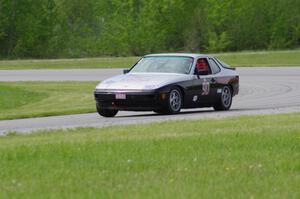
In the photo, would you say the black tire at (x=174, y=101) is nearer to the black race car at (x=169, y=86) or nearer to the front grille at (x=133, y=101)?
the black race car at (x=169, y=86)

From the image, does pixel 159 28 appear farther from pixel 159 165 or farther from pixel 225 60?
pixel 159 165

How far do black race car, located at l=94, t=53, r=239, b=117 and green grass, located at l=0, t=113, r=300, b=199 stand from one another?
513cm

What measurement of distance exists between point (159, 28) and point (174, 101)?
50.2 metres

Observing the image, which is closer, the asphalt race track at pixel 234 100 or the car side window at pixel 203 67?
the asphalt race track at pixel 234 100

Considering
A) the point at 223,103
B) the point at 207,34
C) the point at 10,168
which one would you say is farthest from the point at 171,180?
the point at 207,34

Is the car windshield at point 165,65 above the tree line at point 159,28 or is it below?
above

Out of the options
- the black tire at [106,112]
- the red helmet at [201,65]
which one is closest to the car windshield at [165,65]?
the red helmet at [201,65]

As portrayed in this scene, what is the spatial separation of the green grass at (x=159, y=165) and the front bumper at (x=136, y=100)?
5.04 metres

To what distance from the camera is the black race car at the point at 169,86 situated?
1808 centimetres

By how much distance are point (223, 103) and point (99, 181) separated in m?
12.3

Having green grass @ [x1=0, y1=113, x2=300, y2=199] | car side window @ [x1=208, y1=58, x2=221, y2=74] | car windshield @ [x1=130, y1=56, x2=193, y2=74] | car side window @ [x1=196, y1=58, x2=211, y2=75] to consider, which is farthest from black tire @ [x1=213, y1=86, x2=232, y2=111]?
green grass @ [x1=0, y1=113, x2=300, y2=199]

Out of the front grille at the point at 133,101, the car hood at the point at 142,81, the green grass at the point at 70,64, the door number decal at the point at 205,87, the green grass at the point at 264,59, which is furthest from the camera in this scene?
the green grass at the point at 70,64

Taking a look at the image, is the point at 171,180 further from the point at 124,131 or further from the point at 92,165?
the point at 124,131

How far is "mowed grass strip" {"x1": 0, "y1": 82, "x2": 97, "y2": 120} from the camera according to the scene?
21016 millimetres
